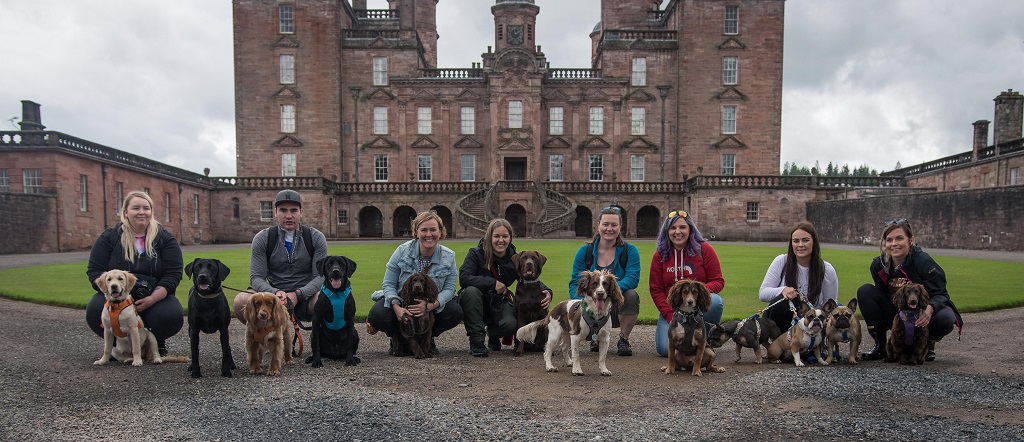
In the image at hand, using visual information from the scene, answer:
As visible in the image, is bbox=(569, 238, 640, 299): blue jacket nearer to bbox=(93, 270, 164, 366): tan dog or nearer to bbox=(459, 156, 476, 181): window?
bbox=(93, 270, 164, 366): tan dog

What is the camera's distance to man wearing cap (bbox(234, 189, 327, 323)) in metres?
6.66

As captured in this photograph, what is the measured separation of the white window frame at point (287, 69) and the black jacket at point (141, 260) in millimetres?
40072

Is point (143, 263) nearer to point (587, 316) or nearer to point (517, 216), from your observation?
point (587, 316)

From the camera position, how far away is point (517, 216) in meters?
42.7

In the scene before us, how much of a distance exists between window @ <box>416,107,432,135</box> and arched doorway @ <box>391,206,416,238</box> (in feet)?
20.6

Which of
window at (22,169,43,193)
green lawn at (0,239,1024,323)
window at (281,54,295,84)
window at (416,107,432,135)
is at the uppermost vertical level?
window at (281,54,295,84)

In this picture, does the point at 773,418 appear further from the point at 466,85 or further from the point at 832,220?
the point at 466,85

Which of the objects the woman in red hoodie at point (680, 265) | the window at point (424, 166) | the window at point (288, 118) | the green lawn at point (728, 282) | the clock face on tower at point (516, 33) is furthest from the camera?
the clock face on tower at point (516, 33)

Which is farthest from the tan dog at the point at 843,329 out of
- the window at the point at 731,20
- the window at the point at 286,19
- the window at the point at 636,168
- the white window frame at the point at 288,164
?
the window at the point at 286,19

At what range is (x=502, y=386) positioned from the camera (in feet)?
18.4

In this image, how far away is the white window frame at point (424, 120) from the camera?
4494cm

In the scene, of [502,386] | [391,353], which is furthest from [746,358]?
[391,353]

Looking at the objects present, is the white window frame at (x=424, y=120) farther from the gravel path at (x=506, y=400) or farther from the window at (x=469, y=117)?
the gravel path at (x=506, y=400)

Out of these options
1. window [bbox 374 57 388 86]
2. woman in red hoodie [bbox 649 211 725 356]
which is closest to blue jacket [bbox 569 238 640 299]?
woman in red hoodie [bbox 649 211 725 356]
